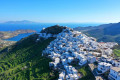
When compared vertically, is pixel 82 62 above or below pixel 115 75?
below

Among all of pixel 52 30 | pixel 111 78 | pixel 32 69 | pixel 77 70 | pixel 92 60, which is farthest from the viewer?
pixel 52 30

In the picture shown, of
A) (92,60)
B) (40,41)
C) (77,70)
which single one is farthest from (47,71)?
(40,41)

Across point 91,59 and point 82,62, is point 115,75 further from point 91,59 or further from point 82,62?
point 82,62

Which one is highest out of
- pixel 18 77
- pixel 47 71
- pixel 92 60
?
pixel 92 60

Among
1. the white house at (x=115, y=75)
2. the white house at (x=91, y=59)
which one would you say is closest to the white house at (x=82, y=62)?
the white house at (x=91, y=59)

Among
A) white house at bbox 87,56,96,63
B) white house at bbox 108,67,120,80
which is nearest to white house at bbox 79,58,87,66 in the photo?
white house at bbox 87,56,96,63

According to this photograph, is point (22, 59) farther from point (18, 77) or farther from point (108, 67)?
point (108, 67)

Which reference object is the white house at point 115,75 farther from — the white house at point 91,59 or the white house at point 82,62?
the white house at point 82,62

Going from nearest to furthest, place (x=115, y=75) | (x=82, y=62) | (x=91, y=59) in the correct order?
(x=115, y=75)
(x=82, y=62)
(x=91, y=59)

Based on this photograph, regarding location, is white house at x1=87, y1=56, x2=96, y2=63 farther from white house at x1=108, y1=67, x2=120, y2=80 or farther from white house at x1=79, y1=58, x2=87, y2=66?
white house at x1=108, y1=67, x2=120, y2=80

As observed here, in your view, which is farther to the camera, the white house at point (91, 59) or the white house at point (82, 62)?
the white house at point (91, 59)

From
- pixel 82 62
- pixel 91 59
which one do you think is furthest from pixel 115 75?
pixel 82 62
